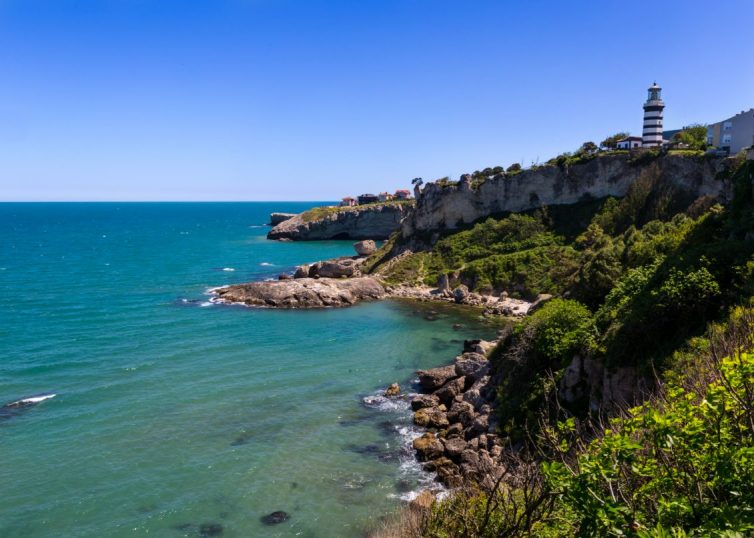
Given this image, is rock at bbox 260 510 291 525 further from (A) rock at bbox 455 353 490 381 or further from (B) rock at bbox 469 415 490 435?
(A) rock at bbox 455 353 490 381

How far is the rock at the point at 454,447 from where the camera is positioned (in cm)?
2611

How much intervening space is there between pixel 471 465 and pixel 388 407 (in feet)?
30.8

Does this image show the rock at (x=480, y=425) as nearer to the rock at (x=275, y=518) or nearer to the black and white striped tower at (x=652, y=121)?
the rock at (x=275, y=518)

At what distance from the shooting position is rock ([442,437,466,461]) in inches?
1028

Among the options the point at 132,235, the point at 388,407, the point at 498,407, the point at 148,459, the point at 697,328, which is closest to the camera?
the point at 697,328

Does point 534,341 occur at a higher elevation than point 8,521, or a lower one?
higher

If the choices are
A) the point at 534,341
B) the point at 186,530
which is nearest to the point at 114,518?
the point at 186,530

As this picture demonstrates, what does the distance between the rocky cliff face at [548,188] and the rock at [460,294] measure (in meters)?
Answer: 21.6

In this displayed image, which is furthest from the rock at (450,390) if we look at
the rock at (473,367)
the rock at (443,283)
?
the rock at (443,283)

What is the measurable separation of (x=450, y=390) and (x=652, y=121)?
56995mm

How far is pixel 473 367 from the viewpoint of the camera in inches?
1351

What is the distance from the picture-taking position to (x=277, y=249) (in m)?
119

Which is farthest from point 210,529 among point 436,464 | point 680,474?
point 680,474

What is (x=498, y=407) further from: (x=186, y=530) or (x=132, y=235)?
(x=132, y=235)
